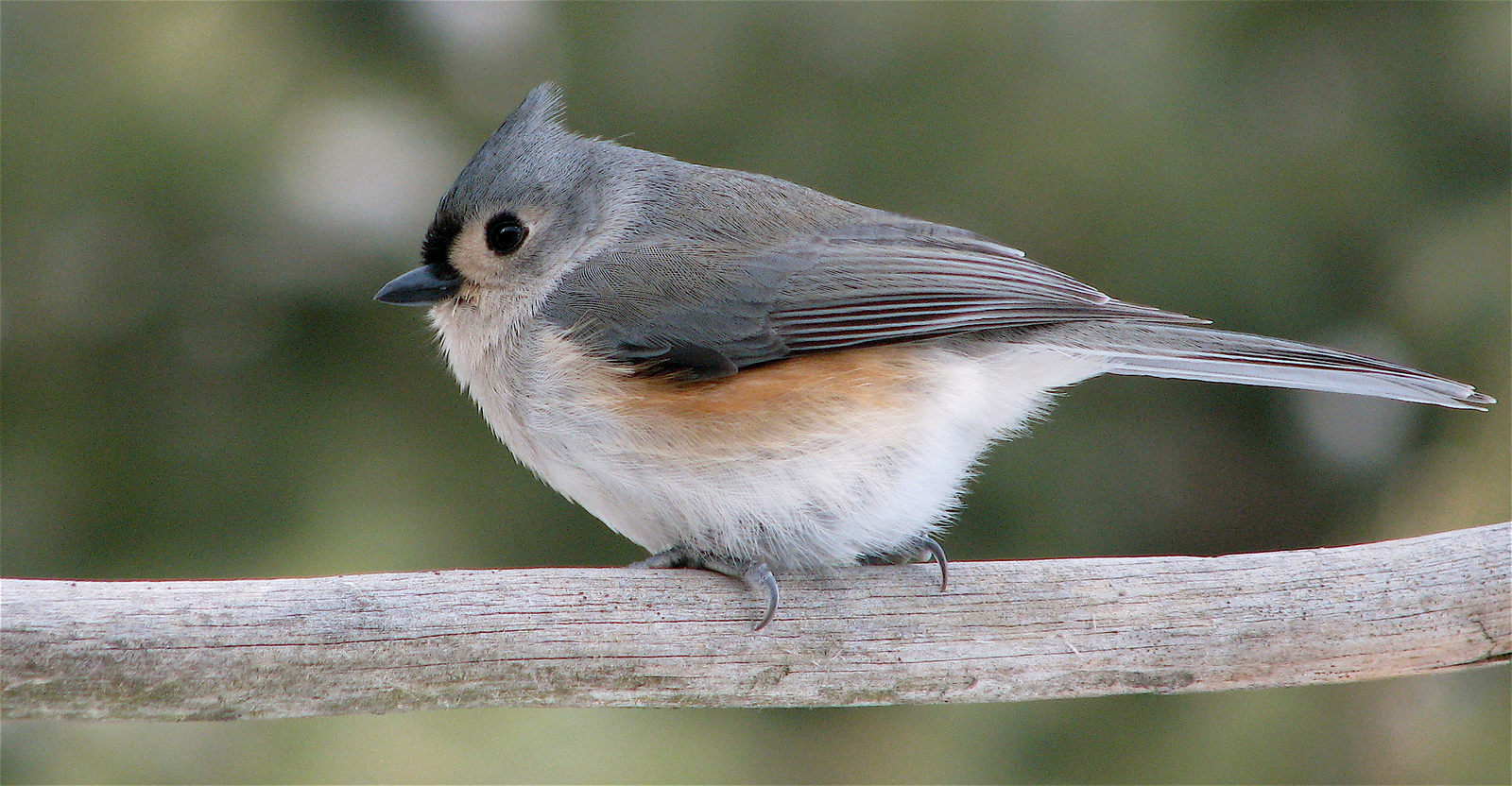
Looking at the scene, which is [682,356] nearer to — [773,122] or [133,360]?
[773,122]

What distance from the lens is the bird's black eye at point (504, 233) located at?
1859mm

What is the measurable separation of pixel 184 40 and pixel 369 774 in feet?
4.30

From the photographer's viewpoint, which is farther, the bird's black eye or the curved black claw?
the bird's black eye

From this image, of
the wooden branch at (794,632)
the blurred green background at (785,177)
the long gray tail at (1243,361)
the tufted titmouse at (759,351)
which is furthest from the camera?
the blurred green background at (785,177)

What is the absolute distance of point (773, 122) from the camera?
2.26 m

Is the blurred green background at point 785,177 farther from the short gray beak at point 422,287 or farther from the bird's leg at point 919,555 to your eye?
the bird's leg at point 919,555

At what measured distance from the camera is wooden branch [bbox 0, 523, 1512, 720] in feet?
4.47

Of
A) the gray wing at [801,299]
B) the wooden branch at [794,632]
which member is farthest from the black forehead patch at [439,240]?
the wooden branch at [794,632]

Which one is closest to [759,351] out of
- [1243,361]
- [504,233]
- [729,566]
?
[729,566]

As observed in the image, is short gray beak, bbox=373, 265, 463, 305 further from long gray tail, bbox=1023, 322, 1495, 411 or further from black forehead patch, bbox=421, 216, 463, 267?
long gray tail, bbox=1023, 322, 1495, 411

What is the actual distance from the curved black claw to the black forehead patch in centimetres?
61

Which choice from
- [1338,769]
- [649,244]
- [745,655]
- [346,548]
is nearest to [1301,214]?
[1338,769]

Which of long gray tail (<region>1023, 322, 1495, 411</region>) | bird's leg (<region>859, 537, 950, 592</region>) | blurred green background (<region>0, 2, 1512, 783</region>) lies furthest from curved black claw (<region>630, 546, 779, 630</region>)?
long gray tail (<region>1023, 322, 1495, 411</region>)

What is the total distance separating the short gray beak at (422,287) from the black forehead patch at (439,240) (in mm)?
14
